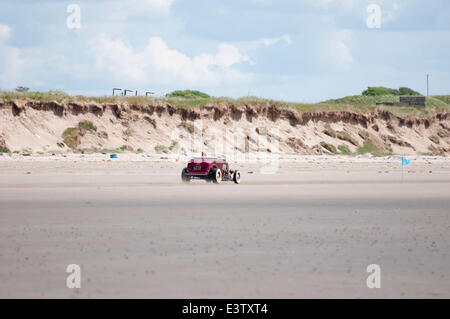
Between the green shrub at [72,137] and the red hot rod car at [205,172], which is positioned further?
the green shrub at [72,137]

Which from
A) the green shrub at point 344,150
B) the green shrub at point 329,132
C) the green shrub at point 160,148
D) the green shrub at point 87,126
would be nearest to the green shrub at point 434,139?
the green shrub at point 329,132

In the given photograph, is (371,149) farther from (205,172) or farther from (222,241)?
(222,241)

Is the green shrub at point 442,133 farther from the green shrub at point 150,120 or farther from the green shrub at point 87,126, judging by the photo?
the green shrub at point 87,126

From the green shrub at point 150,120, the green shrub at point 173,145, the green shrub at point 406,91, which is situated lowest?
the green shrub at point 173,145

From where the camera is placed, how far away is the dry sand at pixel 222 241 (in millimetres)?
8750

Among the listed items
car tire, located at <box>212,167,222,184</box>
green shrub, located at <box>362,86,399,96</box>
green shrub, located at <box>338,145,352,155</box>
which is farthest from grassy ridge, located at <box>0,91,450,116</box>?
green shrub, located at <box>362,86,399,96</box>

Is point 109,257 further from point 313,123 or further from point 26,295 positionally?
point 313,123

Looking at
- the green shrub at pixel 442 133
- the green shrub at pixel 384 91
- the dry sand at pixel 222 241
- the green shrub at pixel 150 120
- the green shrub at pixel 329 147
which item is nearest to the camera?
the dry sand at pixel 222 241

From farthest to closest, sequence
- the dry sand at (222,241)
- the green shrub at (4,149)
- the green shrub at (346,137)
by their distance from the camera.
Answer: the green shrub at (346,137), the green shrub at (4,149), the dry sand at (222,241)

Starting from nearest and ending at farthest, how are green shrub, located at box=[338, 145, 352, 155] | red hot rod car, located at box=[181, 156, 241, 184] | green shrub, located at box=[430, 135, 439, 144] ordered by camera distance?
red hot rod car, located at box=[181, 156, 241, 184]
green shrub, located at box=[338, 145, 352, 155]
green shrub, located at box=[430, 135, 439, 144]

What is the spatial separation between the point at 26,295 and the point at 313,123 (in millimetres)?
56040

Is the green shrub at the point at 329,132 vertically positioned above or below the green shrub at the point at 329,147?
above

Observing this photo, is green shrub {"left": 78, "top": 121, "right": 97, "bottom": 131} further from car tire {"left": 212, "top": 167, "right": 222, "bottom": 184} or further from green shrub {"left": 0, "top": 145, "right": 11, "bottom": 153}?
car tire {"left": 212, "top": 167, "right": 222, "bottom": 184}

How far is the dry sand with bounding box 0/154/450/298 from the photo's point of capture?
344 inches
